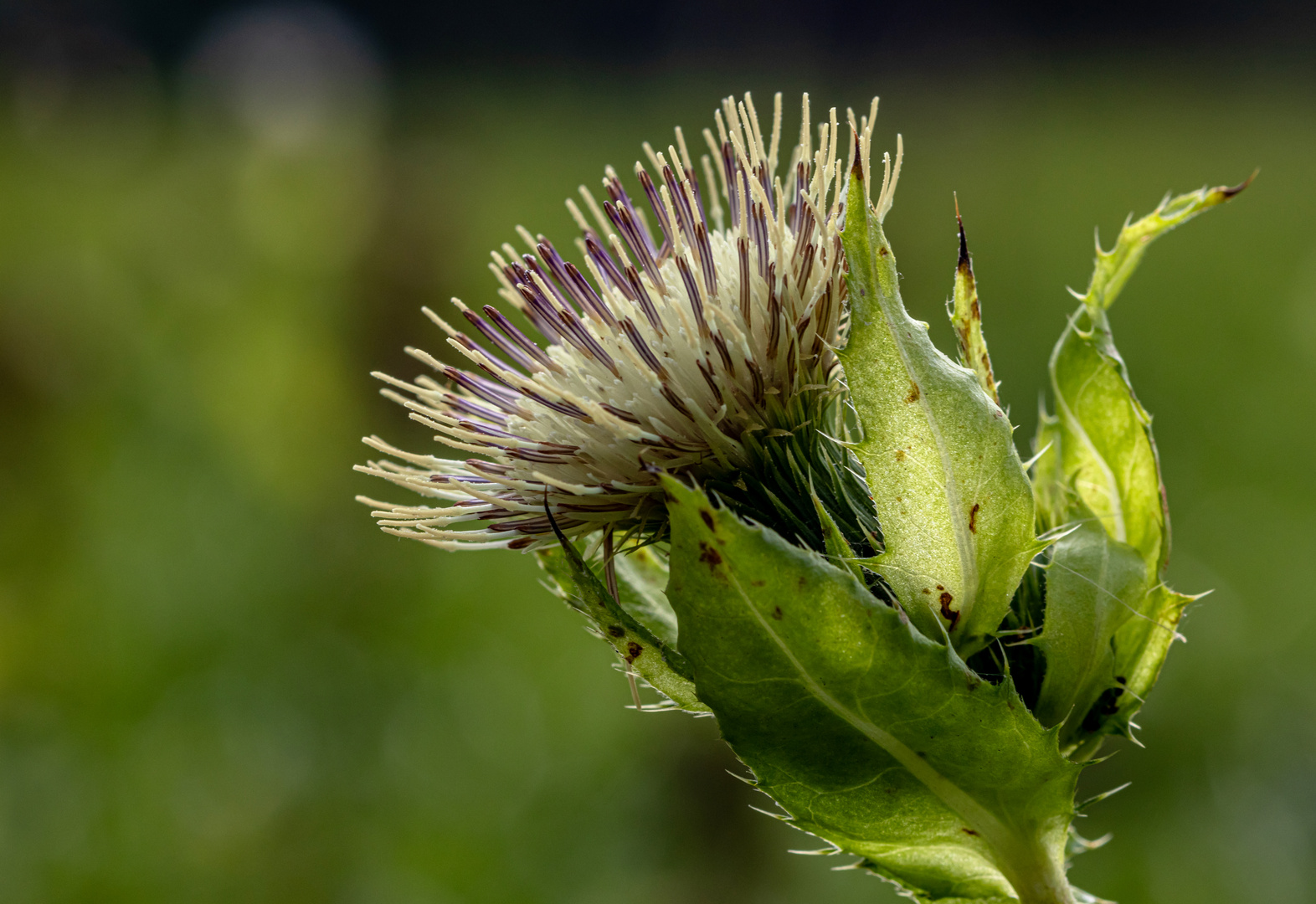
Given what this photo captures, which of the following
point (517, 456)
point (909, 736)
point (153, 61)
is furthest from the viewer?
point (153, 61)

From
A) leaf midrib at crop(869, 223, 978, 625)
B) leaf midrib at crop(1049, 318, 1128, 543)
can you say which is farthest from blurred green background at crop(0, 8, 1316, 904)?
leaf midrib at crop(869, 223, 978, 625)

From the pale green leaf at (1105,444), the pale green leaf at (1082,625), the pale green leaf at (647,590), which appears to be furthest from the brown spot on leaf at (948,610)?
the pale green leaf at (647,590)

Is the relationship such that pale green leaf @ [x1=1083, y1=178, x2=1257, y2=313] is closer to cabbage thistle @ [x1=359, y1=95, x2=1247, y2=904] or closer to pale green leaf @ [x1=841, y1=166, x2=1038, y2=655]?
cabbage thistle @ [x1=359, y1=95, x2=1247, y2=904]

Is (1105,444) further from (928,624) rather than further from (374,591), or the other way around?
(374,591)

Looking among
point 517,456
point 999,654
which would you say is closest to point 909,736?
point 999,654

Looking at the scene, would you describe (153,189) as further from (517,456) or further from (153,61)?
(517,456)

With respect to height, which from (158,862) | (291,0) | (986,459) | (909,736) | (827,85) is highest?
(291,0)

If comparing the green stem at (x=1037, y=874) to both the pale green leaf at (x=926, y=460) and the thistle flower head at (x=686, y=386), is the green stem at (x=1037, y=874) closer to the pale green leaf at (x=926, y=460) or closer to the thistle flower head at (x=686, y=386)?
the pale green leaf at (x=926, y=460)

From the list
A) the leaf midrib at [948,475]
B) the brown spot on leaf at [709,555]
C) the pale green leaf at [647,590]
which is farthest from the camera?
the pale green leaf at [647,590]
